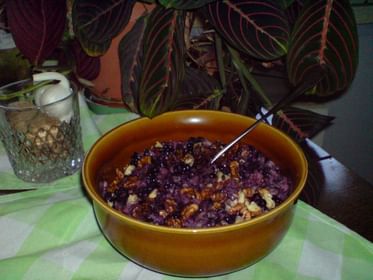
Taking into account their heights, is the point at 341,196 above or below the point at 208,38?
below

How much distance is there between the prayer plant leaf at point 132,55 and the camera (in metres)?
0.67

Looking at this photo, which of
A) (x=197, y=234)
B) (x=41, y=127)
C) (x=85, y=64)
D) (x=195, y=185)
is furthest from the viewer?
(x=85, y=64)

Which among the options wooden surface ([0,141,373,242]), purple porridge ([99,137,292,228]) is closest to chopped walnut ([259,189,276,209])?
purple porridge ([99,137,292,228])

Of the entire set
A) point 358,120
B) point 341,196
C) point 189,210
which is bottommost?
point 358,120

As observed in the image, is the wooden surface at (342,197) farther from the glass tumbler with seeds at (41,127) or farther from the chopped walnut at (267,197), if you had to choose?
the glass tumbler with seeds at (41,127)

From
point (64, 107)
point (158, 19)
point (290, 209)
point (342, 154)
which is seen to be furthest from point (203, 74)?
point (342, 154)

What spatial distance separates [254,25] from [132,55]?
0.21 meters

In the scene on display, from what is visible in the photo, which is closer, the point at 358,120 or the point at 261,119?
the point at 261,119

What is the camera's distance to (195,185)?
0.48m

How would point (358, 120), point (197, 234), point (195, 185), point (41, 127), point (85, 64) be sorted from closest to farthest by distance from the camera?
1. point (197, 234)
2. point (195, 185)
3. point (41, 127)
4. point (85, 64)
5. point (358, 120)

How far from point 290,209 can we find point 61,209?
1.00 feet

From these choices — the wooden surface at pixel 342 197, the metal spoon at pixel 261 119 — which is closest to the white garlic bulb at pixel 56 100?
the metal spoon at pixel 261 119

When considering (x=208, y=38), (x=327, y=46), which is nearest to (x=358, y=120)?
(x=208, y=38)

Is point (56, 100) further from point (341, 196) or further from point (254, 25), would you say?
point (341, 196)
